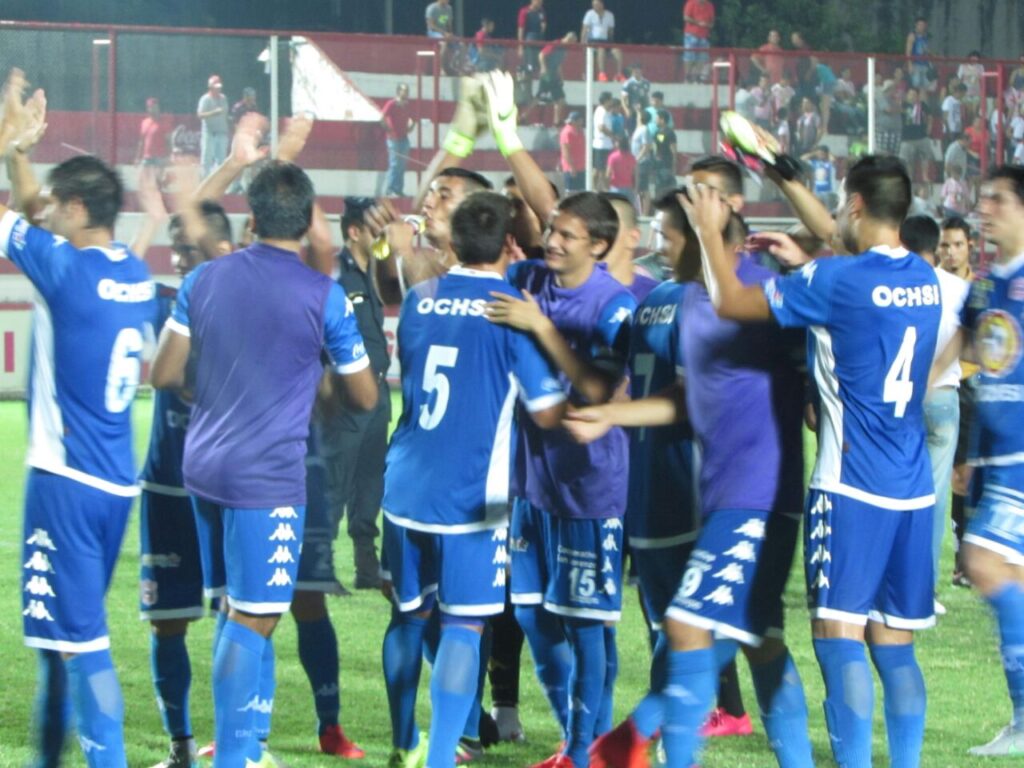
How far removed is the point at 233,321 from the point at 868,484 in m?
2.05

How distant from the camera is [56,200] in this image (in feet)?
16.1

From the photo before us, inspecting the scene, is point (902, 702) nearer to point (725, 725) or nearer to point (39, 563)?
point (725, 725)

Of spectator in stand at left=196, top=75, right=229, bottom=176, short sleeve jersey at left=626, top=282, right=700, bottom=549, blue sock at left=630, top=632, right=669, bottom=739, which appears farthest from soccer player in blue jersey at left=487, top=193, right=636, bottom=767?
spectator in stand at left=196, top=75, right=229, bottom=176

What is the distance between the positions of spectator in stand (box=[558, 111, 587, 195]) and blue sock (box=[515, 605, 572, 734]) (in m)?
15.5

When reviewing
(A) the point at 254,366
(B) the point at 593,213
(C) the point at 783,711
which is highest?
(B) the point at 593,213

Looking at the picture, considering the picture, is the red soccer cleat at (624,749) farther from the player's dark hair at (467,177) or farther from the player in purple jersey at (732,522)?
the player's dark hair at (467,177)

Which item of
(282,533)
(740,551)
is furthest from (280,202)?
(740,551)

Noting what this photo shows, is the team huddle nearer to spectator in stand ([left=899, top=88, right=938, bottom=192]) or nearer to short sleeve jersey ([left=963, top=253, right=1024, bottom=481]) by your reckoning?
short sleeve jersey ([left=963, top=253, right=1024, bottom=481])

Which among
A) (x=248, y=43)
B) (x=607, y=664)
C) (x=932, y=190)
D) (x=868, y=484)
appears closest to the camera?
(x=868, y=484)

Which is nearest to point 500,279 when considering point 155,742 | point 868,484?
point 868,484

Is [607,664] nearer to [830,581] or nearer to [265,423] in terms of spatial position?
[830,581]

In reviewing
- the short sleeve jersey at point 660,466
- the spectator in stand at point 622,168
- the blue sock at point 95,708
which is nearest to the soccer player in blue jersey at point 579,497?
the short sleeve jersey at point 660,466

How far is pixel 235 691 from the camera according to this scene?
16.4 ft

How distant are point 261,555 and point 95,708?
0.68 meters
